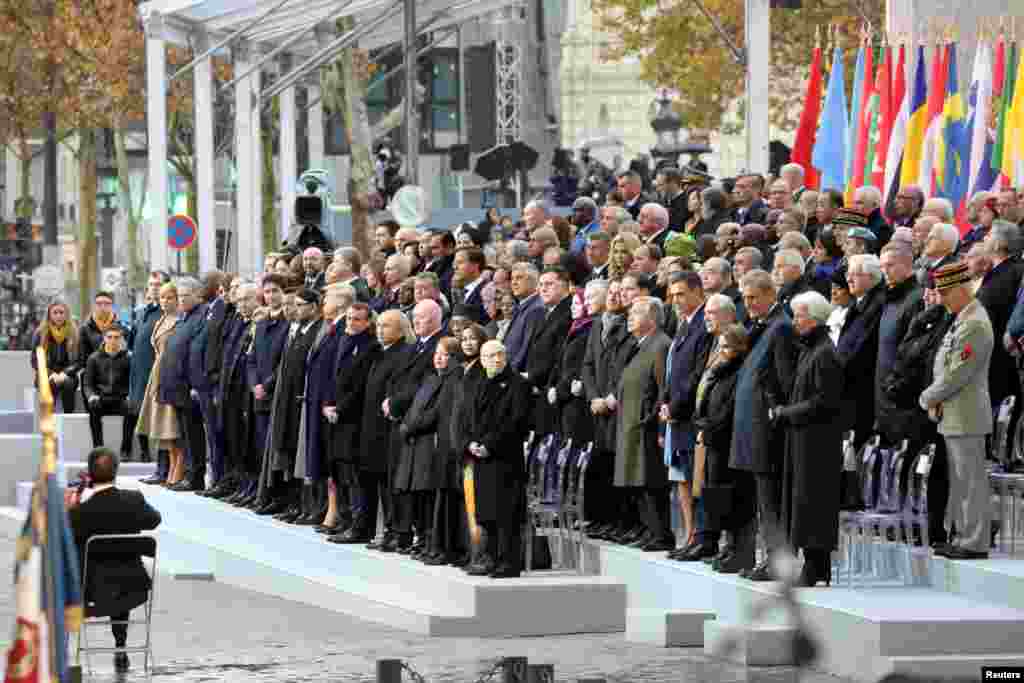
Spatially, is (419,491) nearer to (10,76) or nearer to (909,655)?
(909,655)

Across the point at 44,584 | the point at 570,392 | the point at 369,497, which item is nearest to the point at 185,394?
the point at 369,497

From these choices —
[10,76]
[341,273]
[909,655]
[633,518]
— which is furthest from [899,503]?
[10,76]

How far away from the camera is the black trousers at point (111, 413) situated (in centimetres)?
2998

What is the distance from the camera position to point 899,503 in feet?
55.6

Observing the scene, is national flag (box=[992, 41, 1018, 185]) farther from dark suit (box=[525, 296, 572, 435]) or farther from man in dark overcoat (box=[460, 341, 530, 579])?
man in dark overcoat (box=[460, 341, 530, 579])

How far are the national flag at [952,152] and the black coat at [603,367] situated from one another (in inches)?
222

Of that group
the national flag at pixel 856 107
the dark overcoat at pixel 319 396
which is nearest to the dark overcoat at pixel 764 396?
the dark overcoat at pixel 319 396

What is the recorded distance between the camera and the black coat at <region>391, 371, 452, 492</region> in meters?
19.9

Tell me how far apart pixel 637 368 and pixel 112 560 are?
4289 mm

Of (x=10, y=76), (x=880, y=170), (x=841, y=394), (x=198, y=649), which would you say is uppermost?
(x=10, y=76)

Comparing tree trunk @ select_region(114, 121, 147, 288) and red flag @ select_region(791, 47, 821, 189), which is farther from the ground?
tree trunk @ select_region(114, 121, 147, 288)

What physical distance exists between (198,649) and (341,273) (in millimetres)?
5329

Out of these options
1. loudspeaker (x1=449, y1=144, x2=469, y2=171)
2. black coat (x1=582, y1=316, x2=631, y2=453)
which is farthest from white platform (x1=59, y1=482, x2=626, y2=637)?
loudspeaker (x1=449, y1=144, x2=469, y2=171)

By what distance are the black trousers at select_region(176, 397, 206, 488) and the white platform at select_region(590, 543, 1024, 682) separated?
9.13m
